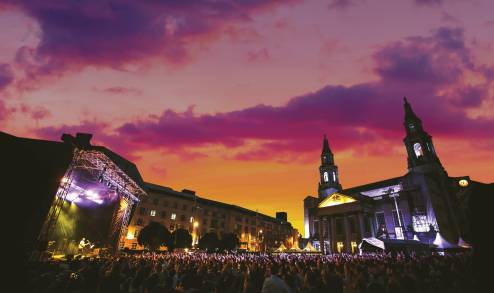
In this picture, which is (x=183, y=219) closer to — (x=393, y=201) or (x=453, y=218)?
(x=393, y=201)

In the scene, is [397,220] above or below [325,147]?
below

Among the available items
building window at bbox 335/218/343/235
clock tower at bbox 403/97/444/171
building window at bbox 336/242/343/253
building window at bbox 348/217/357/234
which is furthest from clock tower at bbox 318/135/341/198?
clock tower at bbox 403/97/444/171

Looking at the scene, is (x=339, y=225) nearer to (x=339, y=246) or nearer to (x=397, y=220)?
(x=339, y=246)

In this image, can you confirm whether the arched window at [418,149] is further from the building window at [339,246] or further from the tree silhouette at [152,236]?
the tree silhouette at [152,236]

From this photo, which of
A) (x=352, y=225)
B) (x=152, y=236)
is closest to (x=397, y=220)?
(x=352, y=225)

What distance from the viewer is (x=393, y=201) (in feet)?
190

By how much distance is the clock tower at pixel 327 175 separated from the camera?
77037mm

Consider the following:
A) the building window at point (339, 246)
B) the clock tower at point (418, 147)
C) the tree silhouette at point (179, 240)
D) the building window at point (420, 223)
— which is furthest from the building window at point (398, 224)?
the tree silhouette at point (179, 240)

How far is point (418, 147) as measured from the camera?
63094 mm

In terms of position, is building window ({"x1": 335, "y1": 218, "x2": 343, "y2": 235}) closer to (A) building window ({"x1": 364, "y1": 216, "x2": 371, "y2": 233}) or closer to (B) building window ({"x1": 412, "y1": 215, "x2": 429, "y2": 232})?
(A) building window ({"x1": 364, "y1": 216, "x2": 371, "y2": 233})

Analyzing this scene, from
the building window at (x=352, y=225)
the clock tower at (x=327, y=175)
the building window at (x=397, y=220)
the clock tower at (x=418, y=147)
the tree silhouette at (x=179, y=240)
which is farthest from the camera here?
the clock tower at (x=327, y=175)

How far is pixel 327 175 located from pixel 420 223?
30849 millimetres

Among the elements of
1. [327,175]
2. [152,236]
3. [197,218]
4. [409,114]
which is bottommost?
[152,236]

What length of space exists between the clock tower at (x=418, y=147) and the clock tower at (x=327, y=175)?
21.6 m
